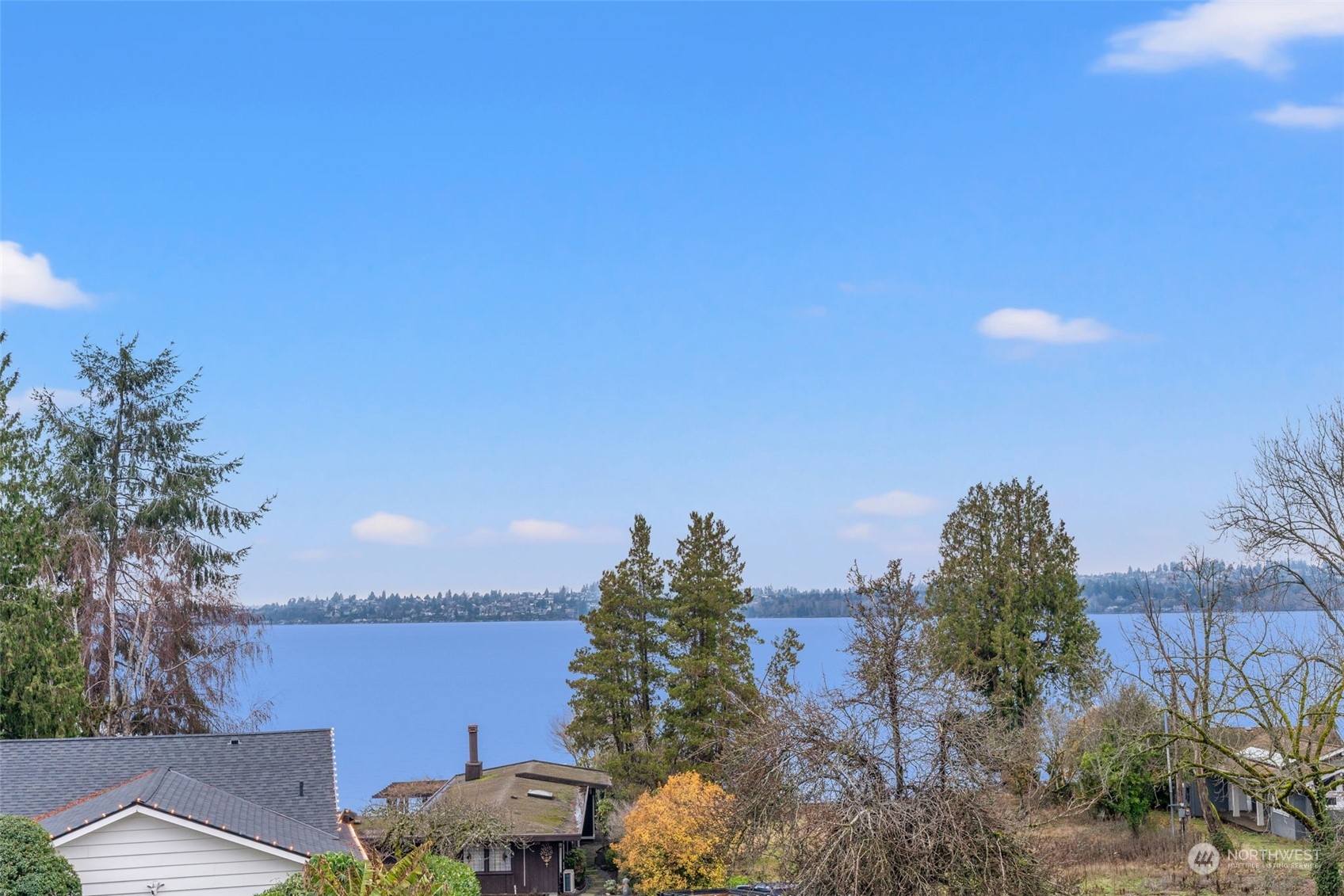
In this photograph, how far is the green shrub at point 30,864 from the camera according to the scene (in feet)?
47.6

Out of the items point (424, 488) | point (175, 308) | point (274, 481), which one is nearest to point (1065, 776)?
point (274, 481)

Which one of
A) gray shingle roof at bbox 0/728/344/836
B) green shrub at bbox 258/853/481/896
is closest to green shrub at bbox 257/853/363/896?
green shrub at bbox 258/853/481/896

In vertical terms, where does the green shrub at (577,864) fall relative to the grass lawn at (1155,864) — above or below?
below

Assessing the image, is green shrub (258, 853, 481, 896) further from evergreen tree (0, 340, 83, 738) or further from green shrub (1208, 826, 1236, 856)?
green shrub (1208, 826, 1236, 856)

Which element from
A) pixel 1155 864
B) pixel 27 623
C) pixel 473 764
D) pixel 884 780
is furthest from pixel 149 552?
pixel 1155 864

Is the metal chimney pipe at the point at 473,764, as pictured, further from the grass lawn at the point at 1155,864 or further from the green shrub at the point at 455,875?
the grass lawn at the point at 1155,864

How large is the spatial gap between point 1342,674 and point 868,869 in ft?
40.5

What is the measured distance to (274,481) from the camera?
39.8 meters

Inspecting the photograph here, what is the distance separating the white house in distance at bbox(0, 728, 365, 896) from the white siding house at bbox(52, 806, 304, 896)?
13 mm

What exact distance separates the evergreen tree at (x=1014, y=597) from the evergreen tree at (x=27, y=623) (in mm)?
28787

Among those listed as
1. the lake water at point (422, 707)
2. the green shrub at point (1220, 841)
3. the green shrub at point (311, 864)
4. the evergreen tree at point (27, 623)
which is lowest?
the lake water at point (422, 707)

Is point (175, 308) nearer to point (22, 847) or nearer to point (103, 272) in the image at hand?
point (103, 272)

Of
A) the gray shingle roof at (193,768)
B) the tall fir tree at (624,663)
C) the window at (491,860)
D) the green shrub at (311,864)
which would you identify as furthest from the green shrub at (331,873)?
the tall fir tree at (624,663)

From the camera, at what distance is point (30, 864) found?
14.7 metres
